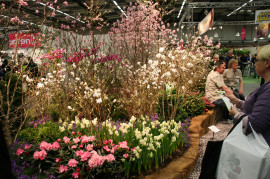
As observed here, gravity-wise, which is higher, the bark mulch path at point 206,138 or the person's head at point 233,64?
the person's head at point 233,64

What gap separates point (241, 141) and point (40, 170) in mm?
1845

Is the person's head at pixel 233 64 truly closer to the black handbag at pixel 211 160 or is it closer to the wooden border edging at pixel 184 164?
the wooden border edging at pixel 184 164

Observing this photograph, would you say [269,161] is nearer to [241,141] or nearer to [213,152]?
[241,141]

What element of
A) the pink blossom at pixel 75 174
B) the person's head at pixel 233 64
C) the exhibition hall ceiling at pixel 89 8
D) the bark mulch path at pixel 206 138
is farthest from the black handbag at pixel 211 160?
the person's head at pixel 233 64

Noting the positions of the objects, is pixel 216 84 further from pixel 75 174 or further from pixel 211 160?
pixel 75 174

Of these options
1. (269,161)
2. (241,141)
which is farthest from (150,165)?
(269,161)

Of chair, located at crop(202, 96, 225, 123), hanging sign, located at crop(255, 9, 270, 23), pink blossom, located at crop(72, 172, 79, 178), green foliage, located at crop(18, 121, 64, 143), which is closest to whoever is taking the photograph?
pink blossom, located at crop(72, 172, 79, 178)

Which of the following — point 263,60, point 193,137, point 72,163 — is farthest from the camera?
point 193,137

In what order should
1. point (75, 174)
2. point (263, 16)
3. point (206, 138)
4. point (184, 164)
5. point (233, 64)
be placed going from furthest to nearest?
1. point (263, 16)
2. point (233, 64)
3. point (206, 138)
4. point (184, 164)
5. point (75, 174)

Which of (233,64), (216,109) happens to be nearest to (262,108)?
(216,109)

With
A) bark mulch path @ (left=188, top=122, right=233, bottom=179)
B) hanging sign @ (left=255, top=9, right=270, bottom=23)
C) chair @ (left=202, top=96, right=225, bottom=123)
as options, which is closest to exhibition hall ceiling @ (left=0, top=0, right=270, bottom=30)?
hanging sign @ (left=255, top=9, right=270, bottom=23)

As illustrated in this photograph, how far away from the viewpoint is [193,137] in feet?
9.93

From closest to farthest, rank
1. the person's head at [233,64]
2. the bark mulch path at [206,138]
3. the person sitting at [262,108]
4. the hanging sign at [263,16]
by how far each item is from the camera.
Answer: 1. the person sitting at [262,108]
2. the bark mulch path at [206,138]
3. the person's head at [233,64]
4. the hanging sign at [263,16]

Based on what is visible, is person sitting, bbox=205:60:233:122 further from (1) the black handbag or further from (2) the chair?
(1) the black handbag
